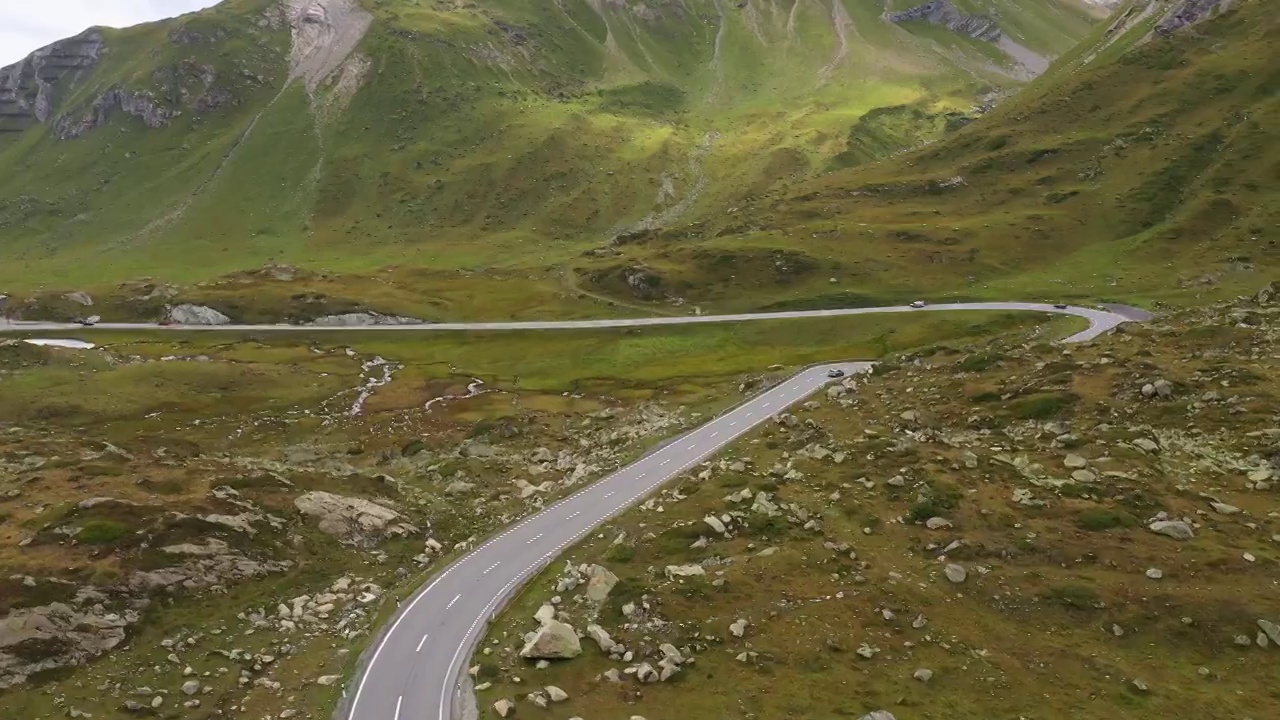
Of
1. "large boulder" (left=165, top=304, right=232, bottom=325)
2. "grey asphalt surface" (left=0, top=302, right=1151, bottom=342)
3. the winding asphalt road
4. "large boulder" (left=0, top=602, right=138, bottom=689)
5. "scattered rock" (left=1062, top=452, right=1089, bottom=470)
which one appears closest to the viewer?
"large boulder" (left=0, top=602, right=138, bottom=689)

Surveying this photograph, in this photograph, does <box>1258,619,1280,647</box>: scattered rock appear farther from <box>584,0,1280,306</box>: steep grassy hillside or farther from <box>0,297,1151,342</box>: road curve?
<box>584,0,1280,306</box>: steep grassy hillside

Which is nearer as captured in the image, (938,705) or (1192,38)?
(938,705)

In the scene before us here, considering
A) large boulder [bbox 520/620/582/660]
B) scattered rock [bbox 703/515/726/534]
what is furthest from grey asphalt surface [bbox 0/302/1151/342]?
large boulder [bbox 520/620/582/660]

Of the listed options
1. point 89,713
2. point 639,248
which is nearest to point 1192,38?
point 639,248

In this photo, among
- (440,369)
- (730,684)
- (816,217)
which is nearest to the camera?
(730,684)

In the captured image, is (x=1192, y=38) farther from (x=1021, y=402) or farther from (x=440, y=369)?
(x=440, y=369)
